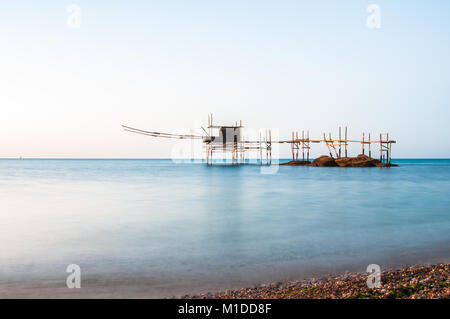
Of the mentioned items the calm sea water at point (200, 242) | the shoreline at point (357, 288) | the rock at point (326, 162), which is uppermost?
the shoreline at point (357, 288)

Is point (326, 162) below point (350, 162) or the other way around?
below

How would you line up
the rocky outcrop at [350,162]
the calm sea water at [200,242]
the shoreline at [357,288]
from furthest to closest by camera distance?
the rocky outcrop at [350,162] < the calm sea water at [200,242] < the shoreline at [357,288]

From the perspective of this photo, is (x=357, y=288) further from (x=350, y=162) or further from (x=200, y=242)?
(x=350, y=162)

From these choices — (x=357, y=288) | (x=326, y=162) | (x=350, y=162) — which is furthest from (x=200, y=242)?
(x=326, y=162)

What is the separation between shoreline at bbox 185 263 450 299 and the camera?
17.3 ft

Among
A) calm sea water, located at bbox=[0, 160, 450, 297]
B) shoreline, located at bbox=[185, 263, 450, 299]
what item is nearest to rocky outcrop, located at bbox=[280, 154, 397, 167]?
calm sea water, located at bbox=[0, 160, 450, 297]

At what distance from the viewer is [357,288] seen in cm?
568

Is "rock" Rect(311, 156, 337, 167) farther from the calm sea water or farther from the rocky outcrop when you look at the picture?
the calm sea water

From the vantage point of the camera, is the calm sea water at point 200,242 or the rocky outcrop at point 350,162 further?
the rocky outcrop at point 350,162

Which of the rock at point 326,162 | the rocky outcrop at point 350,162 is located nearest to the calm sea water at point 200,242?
the rocky outcrop at point 350,162

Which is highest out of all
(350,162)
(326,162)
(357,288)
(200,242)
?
(357,288)

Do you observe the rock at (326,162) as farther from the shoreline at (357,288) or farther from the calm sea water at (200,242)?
the shoreline at (357,288)

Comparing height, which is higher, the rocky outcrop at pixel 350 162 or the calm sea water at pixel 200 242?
the calm sea water at pixel 200 242

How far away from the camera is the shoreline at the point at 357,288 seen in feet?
17.3
